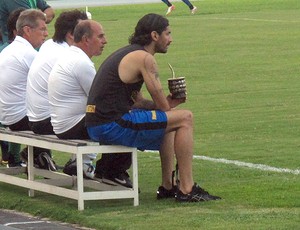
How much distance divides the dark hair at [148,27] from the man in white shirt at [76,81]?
504 mm

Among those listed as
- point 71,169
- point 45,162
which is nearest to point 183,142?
point 71,169

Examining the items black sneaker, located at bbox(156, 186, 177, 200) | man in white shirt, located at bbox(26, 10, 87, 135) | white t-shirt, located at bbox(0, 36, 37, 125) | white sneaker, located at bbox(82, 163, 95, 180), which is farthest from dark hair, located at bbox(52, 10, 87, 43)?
black sneaker, located at bbox(156, 186, 177, 200)

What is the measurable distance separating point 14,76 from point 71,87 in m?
1.50

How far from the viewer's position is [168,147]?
10562 mm

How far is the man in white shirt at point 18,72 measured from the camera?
12.0 metres

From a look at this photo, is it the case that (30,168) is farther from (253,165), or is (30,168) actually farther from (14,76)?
(253,165)

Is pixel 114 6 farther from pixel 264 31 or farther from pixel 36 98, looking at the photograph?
pixel 36 98

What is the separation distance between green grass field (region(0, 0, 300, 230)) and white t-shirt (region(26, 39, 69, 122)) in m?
0.79

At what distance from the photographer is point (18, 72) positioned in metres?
12.1

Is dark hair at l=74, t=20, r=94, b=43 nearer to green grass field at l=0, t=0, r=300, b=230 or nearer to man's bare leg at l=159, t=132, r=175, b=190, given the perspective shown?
man's bare leg at l=159, t=132, r=175, b=190

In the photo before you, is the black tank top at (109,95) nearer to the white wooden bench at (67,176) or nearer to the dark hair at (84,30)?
the white wooden bench at (67,176)

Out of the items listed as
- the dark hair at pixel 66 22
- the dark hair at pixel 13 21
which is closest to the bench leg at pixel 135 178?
the dark hair at pixel 66 22

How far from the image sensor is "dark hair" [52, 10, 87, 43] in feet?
37.7

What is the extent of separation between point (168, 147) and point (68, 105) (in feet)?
3.20
